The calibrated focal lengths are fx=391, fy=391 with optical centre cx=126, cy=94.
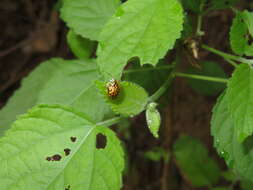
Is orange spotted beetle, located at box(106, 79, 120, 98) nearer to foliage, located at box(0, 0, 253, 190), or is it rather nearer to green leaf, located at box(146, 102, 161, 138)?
foliage, located at box(0, 0, 253, 190)

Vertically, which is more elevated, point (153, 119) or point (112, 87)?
point (112, 87)

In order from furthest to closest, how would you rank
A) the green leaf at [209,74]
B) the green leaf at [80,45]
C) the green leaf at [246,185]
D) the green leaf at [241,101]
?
1. the green leaf at [246,185]
2. the green leaf at [209,74]
3. the green leaf at [80,45]
4. the green leaf at [241,101]

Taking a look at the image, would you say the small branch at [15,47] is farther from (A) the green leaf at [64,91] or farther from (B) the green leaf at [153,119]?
(B) the green leaf at [153,119]

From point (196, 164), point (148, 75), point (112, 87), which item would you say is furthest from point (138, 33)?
point (196, 164)

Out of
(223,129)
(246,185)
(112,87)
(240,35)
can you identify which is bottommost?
(246,185)

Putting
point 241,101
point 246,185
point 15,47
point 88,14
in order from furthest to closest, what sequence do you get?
point 15,47
point 246,185
point 88,14
point 241,101

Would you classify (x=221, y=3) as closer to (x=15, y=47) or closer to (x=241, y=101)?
(x=241, y=101)

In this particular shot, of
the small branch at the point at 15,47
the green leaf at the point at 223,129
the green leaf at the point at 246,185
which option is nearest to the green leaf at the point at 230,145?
the green leaf at the point at 223,129
